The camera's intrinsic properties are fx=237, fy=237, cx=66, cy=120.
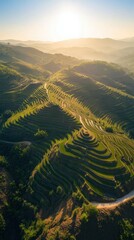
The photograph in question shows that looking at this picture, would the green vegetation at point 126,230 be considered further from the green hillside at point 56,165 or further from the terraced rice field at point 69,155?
the terraced rice field at point 69,155

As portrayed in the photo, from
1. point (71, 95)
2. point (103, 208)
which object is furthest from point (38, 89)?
point (103, 208)

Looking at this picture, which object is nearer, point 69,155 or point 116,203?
point 116,203

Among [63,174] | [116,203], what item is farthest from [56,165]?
[116,203]

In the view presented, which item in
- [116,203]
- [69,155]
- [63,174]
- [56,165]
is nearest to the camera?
[116,203]

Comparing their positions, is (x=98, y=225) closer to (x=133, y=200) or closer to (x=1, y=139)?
(x=133, y=200)

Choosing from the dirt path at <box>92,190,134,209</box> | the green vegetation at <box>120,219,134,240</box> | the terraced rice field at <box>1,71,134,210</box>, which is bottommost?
the green vegetation at <box>120,219,134,240</box>

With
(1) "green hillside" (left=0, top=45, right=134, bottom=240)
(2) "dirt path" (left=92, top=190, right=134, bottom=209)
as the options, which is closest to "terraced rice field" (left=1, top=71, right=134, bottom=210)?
(1) "green hillside" (left=0, top=45, right=134, bottom=240)

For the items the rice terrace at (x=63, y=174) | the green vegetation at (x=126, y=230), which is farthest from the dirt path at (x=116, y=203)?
the green vegetation at (x=126, y=230)

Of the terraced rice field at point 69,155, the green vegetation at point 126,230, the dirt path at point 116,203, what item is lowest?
the green vegetation at point 126,230

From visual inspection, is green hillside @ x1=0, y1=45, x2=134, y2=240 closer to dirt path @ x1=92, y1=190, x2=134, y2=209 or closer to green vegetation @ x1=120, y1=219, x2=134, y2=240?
dirt path @ x1=92, y1=190, x2=134, y2=209

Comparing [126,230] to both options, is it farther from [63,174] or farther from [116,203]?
[63,174]

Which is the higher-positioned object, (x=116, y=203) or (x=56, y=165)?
(x=56, y=165)
